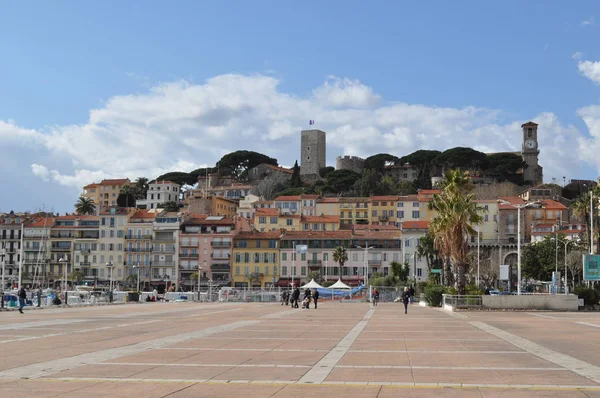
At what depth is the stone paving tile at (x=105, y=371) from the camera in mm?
14070

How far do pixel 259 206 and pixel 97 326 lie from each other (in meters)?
132

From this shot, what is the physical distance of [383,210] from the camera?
489ft

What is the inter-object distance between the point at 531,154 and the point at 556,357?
18298 centimetres

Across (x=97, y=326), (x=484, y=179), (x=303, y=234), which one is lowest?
(x=97, y=326)

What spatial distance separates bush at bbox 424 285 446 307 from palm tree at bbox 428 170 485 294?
3851mm

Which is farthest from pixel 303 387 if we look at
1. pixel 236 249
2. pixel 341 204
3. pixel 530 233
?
pixel 341 204

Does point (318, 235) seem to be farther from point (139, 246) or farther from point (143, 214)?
point (143, 214)

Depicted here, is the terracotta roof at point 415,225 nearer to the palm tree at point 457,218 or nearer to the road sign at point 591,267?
the palm tree at point 457,218

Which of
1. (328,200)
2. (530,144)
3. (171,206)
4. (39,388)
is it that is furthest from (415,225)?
(39,388)

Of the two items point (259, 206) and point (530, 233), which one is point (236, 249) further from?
point (530, 233)

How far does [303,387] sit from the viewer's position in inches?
499

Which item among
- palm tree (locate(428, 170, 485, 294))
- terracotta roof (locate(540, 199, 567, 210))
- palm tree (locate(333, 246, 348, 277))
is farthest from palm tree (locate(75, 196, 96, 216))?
palm tree (locate(428, 170, 485, 294))

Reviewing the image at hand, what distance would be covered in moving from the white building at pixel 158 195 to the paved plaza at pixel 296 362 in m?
158

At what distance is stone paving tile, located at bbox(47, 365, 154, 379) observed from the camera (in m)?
14.1
